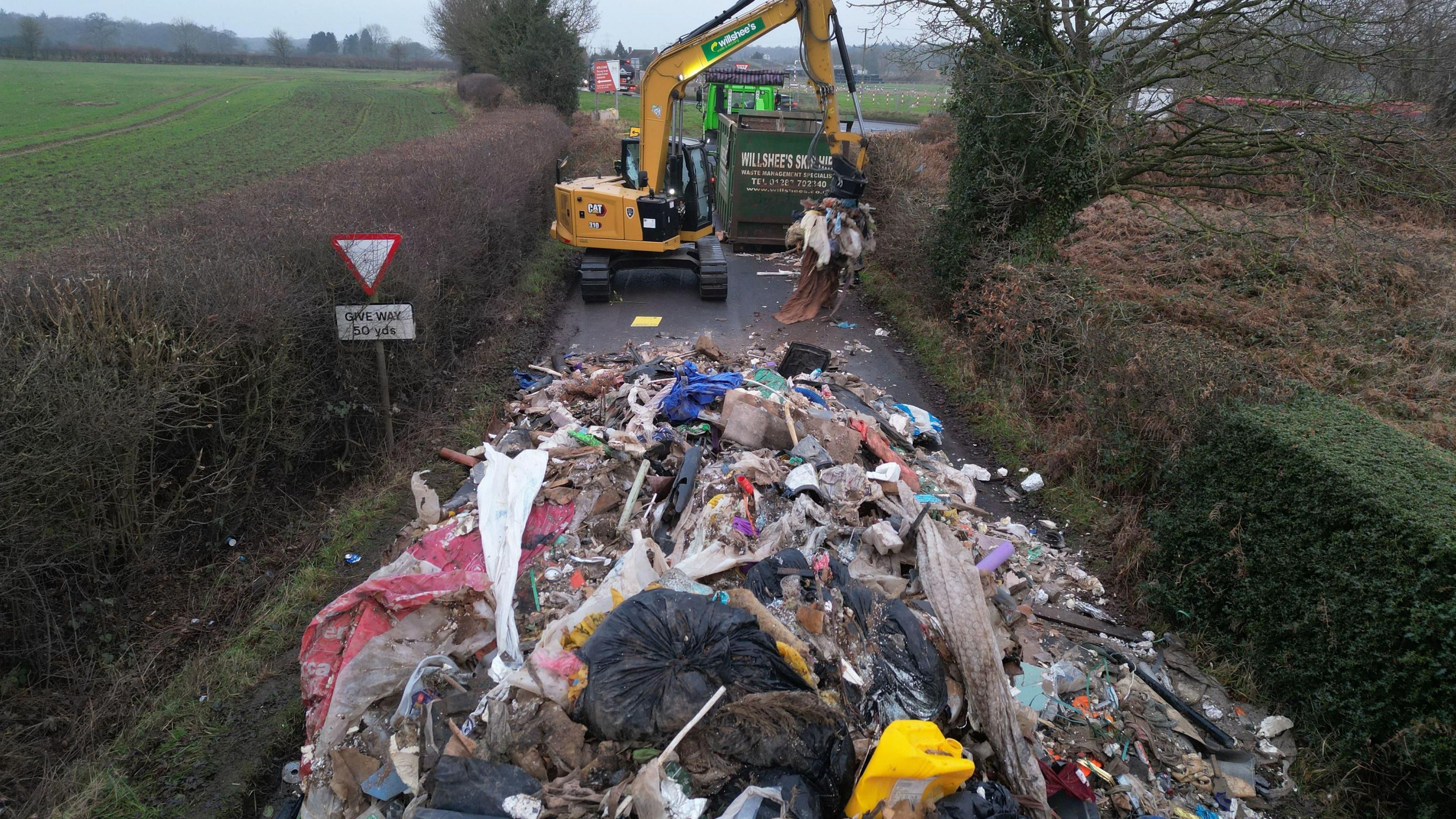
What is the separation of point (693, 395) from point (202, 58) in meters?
85.8

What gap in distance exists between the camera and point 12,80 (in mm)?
39406

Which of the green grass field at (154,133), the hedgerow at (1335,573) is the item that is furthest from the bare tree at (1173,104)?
the green grass field at (154,133)

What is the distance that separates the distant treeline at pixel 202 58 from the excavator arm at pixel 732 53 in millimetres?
62473

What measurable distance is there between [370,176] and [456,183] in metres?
1.23

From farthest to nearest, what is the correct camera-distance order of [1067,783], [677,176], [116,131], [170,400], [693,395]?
[116,131]
[677,176]
[693,395]
[170,400]
[1067,783]

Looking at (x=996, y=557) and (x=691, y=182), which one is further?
(x=691, y=182)

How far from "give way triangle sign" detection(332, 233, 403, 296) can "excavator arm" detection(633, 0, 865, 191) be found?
561 centimetres

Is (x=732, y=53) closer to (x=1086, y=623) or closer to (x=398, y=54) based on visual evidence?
(x=1086, y=623)

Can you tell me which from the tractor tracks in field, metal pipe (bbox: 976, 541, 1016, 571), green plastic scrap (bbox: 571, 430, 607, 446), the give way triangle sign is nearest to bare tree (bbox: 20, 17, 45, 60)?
the tractor tracks in field

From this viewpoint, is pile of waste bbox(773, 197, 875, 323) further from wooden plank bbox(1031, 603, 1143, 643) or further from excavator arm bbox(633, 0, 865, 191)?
wooden plank bbox(1031, 603, 1143, 643)

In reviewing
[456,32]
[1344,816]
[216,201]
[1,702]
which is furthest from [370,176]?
[456,32]

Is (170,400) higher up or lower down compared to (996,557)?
higher up

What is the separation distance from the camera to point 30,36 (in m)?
58.1

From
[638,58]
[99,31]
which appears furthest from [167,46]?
[638,58]
